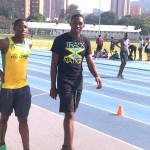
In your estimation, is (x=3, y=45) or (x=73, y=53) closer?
(x=3, y=45)

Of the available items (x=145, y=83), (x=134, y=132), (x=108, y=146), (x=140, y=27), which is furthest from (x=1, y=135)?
(x=140, y=27)

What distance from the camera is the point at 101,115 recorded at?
7191mm

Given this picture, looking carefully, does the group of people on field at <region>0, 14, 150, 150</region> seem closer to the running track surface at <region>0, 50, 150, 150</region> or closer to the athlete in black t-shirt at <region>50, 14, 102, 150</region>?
the athlete in black t-shirt at <region>50, 14, 102, 150</region>

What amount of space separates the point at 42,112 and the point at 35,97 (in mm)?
2020

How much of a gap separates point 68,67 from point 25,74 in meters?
0.52

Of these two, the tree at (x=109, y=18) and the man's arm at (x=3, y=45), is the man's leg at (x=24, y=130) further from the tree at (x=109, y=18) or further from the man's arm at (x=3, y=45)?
the tree at (x=109, y=18)

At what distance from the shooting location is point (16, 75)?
438 centimetres

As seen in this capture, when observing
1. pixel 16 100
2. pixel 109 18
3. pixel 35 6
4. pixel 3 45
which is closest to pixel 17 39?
pixel 3 45

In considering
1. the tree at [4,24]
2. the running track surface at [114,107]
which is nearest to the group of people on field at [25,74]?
the running track surface at [114,107]

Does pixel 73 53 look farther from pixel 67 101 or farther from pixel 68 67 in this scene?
pixel 67 101

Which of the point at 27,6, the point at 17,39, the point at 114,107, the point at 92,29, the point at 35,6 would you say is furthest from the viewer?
the point at 35,6

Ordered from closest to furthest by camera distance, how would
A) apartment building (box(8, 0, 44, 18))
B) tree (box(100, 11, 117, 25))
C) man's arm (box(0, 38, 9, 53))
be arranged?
man's arm (box(0, 38, 9, 53)) → tree (box(100, 11, 117, 25)) → apartment building (box(8, 0, 44, 18))

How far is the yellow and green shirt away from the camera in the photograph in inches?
171

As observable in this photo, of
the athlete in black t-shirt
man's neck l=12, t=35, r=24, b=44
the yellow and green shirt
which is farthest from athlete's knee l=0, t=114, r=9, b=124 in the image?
man's neck l=12, t=35, r=24, b=44
